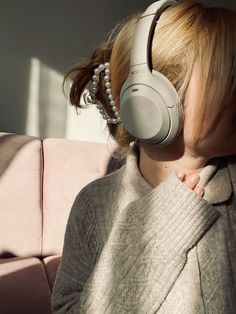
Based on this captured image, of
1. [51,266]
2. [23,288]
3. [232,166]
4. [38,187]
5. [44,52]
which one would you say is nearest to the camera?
[232,166]

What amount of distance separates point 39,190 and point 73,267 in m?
1.12

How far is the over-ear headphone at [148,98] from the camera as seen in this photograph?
0.61m

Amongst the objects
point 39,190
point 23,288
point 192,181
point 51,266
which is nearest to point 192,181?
point 192,181

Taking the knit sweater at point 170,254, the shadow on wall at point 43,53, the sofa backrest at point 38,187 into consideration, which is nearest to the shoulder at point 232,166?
the knit sweater at point 170,254

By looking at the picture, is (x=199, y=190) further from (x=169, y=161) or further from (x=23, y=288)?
(x=23, y=288)

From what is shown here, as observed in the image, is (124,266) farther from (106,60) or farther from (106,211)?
(106,60)

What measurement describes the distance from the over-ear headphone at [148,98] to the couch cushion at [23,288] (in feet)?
3.22

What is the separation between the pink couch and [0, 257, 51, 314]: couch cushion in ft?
0.06

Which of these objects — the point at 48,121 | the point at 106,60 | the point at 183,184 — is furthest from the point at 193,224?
the point at 48,121

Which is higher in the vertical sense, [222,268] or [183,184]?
[183,184]

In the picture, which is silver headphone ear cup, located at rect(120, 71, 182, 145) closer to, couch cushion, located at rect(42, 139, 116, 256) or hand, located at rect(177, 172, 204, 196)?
hand, located at rect(177, 172, 204, 196)

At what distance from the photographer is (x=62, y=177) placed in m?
1.86

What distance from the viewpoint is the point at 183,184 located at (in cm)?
66

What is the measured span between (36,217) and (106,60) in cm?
118
